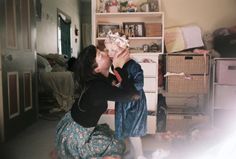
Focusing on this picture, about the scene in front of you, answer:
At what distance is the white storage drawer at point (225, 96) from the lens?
6.64 feet

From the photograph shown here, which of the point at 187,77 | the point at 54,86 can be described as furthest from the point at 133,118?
the point at 54,86

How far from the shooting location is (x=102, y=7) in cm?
199

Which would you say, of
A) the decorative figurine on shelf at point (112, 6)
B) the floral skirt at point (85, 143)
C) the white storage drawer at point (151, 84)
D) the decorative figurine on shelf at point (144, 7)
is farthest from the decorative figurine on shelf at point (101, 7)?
the floral skirt at point (85, 143)

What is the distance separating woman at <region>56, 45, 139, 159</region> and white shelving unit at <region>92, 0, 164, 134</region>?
0.23 metres

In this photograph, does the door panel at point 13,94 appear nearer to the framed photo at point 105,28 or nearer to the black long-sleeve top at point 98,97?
the framed photo at point 105,28

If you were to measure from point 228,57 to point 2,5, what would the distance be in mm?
1868

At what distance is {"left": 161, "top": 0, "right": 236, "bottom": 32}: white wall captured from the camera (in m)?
2.18

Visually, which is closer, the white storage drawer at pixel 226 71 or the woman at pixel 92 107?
the woman at pixel 92 107

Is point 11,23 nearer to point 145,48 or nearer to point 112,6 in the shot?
point 112,6

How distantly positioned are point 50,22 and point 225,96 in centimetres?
241

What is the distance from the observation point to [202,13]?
2191 mm

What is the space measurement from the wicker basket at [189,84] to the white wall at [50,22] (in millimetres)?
1608

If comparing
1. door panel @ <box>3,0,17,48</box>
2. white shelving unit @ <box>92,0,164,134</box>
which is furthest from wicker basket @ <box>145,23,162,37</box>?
door panel @ <box>3,0,17,48</box>

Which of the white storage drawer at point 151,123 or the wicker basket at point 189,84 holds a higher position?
the wicker basket at point 189,84
